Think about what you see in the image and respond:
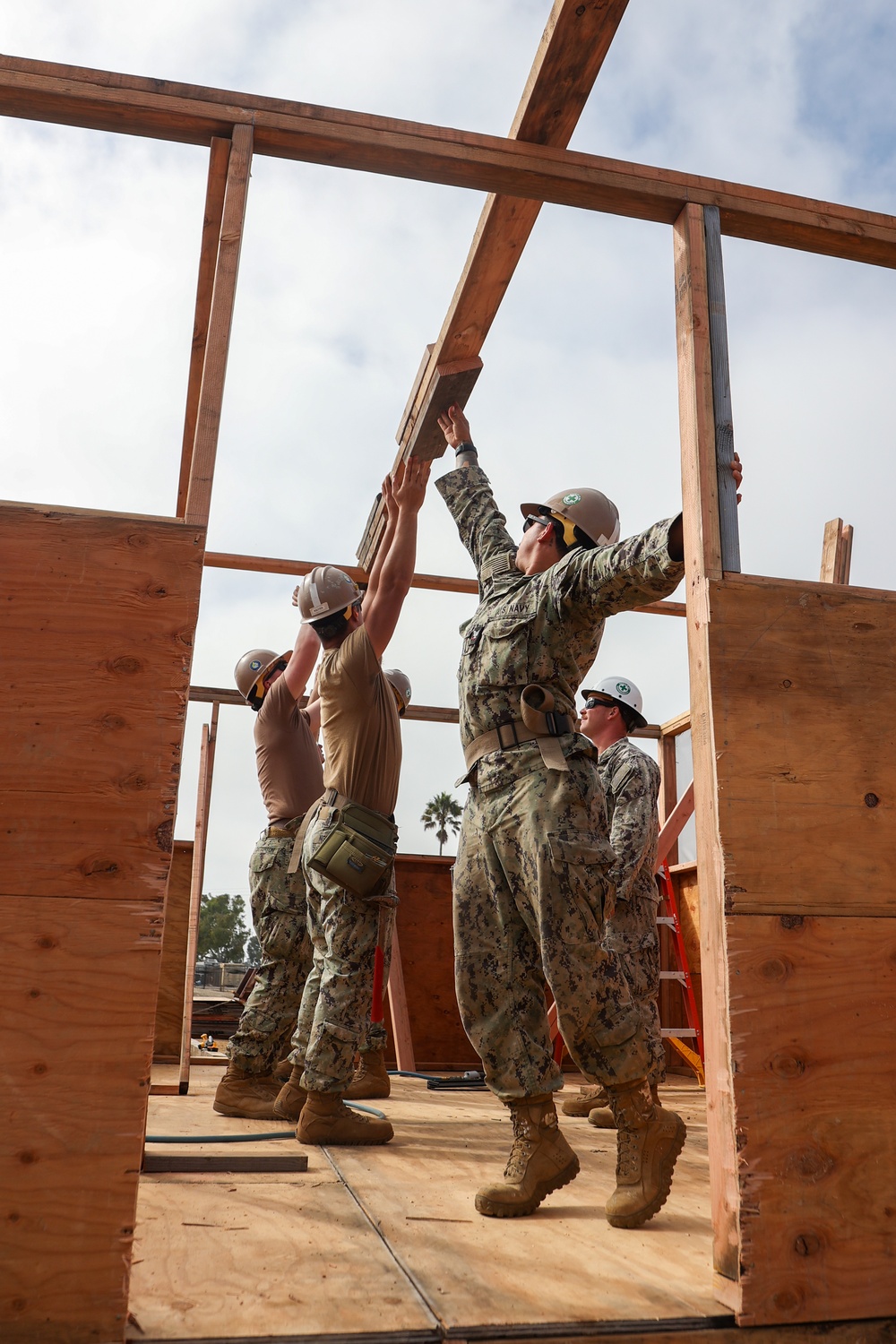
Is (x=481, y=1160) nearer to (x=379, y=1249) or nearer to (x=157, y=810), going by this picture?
(x=379, y=1249)

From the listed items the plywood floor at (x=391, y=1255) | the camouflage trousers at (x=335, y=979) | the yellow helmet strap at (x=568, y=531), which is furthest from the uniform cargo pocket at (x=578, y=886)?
the camouflage trousers at (x=335, y=979)

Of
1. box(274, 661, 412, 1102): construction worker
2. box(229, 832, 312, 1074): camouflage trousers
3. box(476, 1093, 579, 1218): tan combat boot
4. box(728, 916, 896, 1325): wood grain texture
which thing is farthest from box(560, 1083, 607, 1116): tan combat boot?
box(728, 916, 896, 1325): wood grain texture

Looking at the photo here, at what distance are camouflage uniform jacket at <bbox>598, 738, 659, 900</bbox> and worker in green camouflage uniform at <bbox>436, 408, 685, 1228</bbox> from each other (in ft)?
5.45

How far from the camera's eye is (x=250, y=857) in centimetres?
514


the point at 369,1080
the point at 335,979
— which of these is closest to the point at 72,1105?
the point at 335,979

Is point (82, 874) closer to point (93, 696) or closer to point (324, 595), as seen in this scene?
point (93, 696)

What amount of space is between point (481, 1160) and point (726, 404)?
8.78 ft

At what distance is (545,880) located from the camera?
279cm

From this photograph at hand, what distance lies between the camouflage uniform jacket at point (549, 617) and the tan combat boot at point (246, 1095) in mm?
2154

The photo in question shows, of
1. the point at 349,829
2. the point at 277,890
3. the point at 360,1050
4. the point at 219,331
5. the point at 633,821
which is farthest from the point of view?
the point at 277,890

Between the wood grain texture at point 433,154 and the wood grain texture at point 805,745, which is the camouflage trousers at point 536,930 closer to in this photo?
the wood grain texture at point 805,745

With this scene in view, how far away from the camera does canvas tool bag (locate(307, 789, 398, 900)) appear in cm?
384

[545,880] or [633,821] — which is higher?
[633,821]

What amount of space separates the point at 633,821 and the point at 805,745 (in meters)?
2.43
